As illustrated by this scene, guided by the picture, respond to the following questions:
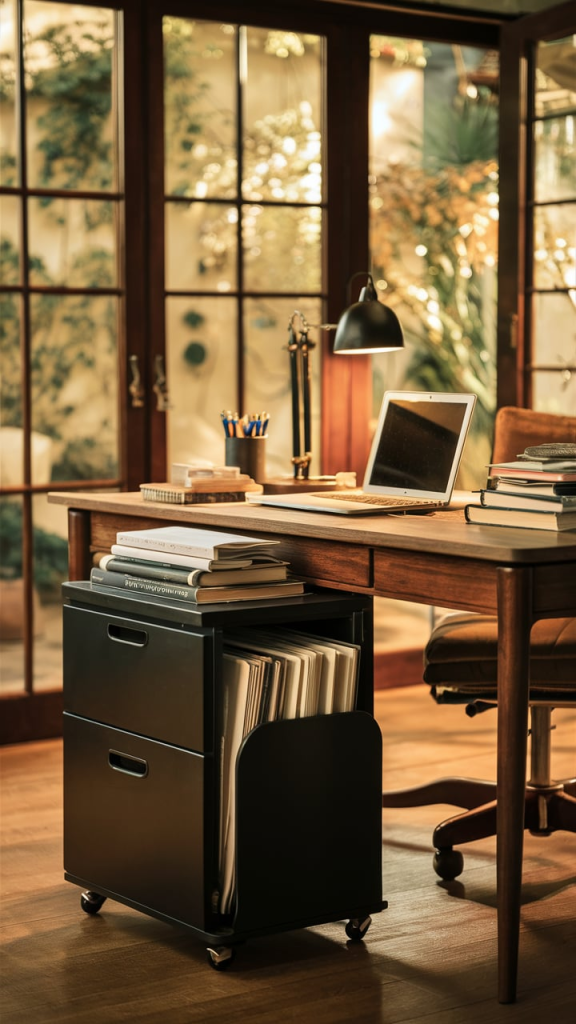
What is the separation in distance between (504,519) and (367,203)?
2.39m

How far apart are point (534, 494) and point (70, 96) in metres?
2.32

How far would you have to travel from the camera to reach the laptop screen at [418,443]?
2.80 metres

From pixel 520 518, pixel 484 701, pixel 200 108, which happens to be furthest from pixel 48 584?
pixel 520 518

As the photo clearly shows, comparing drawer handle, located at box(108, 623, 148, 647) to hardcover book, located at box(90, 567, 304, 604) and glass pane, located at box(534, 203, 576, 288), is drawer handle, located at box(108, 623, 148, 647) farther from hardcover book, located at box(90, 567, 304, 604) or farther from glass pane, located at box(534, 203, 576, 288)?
glass pane, located at box(534, 203, 576, 288)

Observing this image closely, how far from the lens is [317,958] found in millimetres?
2477

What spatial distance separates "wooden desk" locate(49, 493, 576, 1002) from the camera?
2172 millimetres

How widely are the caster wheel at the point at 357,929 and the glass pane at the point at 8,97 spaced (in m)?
2.43

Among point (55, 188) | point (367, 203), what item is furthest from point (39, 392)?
point (367, 203)

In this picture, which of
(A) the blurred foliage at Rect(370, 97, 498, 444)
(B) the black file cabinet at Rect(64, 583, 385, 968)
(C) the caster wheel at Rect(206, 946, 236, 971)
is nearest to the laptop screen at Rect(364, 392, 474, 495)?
(B) the black file cabinet at Rect(64, 583, 385, 968)

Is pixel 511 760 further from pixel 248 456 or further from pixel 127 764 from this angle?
pixel 248 456

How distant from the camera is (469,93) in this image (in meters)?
5.75

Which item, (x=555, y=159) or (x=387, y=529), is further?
(x=555, y=159)

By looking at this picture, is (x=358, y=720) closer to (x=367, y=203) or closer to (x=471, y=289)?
(x=367, y=203)

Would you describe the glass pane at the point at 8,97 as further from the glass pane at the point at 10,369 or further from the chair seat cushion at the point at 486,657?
the chair seat cushion at the point at 486,657
